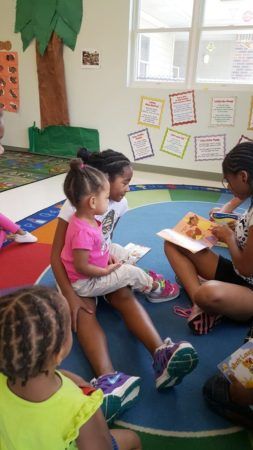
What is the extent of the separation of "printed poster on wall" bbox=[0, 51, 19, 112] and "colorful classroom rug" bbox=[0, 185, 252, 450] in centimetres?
271

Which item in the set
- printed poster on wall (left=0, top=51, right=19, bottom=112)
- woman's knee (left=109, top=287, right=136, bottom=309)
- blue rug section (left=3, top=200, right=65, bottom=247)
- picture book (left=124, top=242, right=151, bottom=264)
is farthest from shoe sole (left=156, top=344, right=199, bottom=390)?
printed poster on wall (left=0, top=51, right=19, bottom=112)

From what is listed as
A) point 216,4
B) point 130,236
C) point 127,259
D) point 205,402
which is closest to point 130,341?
point 205,402

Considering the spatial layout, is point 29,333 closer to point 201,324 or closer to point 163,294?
point 201,324

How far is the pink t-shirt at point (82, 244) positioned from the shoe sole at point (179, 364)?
1.41 feet

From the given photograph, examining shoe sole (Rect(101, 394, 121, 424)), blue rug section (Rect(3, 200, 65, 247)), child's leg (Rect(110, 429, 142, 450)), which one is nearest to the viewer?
child's leg (Rect(110, 429, 142, 450))

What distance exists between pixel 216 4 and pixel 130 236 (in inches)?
102

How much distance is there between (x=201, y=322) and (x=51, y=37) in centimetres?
377

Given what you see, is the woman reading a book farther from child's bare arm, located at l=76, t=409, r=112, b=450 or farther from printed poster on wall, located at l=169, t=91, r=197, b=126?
printed poster on wall, located at l=169, t=91, r=197, b=126

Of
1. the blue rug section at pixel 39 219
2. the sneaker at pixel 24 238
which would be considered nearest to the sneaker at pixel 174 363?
the sneaker at pixel 24 238

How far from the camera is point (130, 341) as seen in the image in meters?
1.26

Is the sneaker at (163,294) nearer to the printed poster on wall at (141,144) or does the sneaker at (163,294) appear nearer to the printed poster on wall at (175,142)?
the printed poster on wall at (175,142)

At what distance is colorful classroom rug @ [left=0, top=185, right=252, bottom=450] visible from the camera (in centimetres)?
92

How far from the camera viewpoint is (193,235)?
1.52m

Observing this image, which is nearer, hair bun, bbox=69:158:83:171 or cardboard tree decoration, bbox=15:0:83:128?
hair bun, bbox=69:158:83:171
